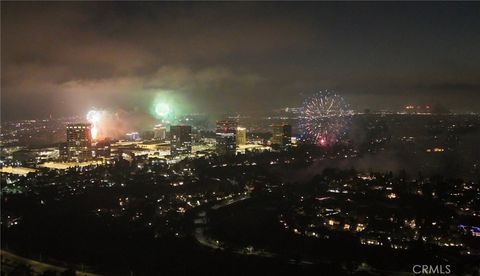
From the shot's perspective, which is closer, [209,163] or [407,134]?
[209,163]

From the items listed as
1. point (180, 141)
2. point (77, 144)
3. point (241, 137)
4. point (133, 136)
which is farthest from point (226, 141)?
point (133, 136)

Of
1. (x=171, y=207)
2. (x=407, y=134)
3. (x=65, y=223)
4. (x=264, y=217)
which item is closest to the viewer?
(x=65, y=223)

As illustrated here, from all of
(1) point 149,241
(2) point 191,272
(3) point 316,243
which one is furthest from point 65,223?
(3) point 316,243

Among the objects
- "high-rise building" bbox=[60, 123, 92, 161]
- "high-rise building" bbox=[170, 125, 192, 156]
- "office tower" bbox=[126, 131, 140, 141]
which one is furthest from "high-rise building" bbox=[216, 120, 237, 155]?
"office tower" bbox=[126, 131, 140, 141]

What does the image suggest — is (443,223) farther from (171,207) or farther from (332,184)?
(171,207)

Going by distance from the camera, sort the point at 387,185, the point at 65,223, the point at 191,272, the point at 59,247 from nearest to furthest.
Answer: the point at 191,272 → the point at 59,247 → the point at 65,223 → the point at 387,185

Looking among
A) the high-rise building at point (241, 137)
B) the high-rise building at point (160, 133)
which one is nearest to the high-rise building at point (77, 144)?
the high-rise building at point (160, 133)

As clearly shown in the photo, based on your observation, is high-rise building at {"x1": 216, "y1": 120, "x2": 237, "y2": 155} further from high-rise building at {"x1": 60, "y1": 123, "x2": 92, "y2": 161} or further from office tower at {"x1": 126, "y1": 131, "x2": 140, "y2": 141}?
office tower at {"x1": 126, "y1": 131, "x2": 140, "y2": 141}
